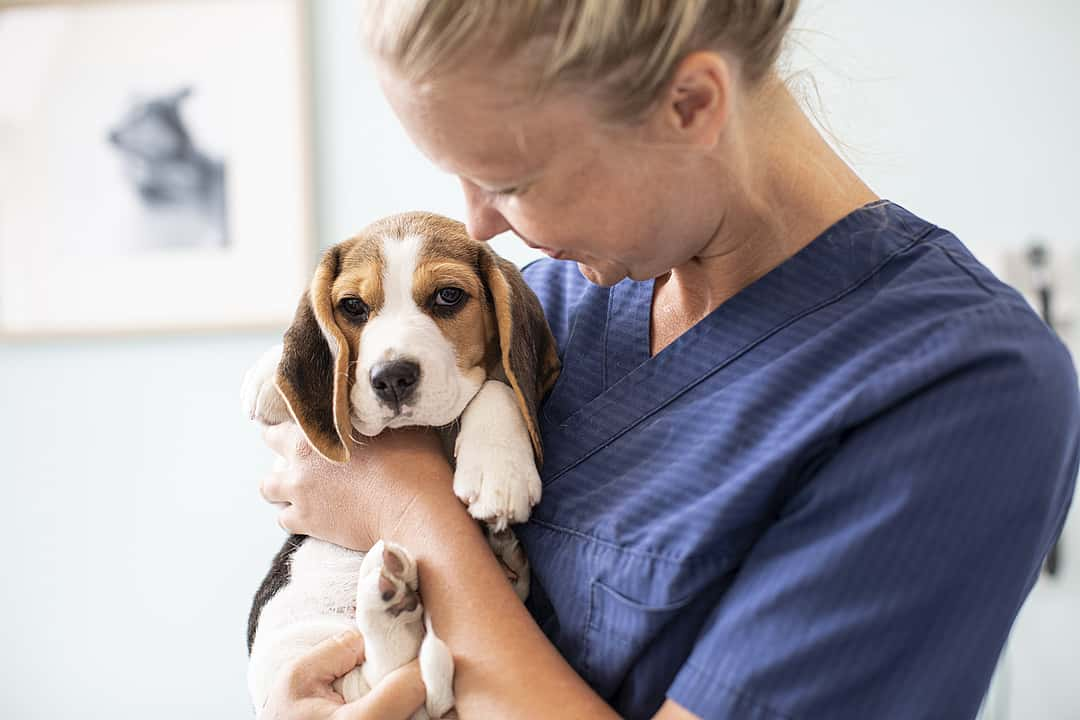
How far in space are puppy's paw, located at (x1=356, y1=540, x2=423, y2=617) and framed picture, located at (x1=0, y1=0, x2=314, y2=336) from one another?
168cm

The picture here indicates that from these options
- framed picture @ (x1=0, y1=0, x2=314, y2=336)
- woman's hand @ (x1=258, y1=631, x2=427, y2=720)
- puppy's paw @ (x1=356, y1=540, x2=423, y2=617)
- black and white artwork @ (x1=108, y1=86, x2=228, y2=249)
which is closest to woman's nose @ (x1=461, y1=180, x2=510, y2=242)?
puppy's paw @ (x1=356, y1=540, x2=423, y2=617)

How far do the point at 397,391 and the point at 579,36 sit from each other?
489 millimetres

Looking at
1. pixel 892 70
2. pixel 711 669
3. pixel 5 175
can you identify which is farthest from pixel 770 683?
pixel 5 175

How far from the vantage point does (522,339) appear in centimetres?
120

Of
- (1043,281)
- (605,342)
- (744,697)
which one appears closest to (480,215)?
(605,342)

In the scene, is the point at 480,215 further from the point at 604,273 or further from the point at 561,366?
the point at 561,366

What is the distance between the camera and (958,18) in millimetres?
2402

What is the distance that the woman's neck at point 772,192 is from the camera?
3.22 ft

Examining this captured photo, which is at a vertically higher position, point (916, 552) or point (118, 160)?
point (916, 552)

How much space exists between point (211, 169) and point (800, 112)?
6.50 feet

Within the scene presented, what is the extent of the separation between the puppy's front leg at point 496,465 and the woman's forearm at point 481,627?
0.09 feet

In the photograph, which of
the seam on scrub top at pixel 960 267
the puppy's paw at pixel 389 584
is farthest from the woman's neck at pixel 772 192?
the puppy's paw at pixel 389 584

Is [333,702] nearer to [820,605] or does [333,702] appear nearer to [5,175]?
[820,605]

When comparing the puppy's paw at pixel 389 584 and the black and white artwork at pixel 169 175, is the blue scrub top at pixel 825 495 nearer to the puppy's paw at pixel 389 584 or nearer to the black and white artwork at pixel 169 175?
the puppy's paw at pixel 389 584
